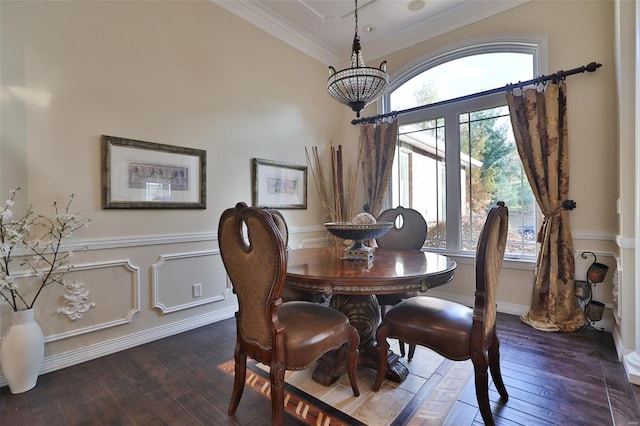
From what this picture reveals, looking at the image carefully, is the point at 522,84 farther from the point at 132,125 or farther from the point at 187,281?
the point at 187,281

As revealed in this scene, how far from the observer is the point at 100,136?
228 centimetres

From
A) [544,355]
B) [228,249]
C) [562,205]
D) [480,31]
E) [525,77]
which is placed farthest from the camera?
[480,31]

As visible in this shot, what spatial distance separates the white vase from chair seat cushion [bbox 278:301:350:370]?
1595 millimetres

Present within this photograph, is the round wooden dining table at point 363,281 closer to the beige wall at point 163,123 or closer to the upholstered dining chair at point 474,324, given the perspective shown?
the upholstered dining chair at point 474,324

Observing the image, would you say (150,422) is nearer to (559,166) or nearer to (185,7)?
(185,7)

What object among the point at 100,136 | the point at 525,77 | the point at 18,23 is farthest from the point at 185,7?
the point at 525,77

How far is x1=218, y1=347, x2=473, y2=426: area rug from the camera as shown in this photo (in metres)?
1.54

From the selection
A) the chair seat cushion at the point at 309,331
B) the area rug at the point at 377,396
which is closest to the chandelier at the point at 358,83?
the chair seat cushion at the point at 309,331

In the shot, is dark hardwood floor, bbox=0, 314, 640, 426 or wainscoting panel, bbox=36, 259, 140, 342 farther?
wainscoting panel, bbox=36, 259, 140, 342

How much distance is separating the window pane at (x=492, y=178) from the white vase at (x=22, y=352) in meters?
3.88

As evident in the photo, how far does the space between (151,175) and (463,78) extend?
3.55 m

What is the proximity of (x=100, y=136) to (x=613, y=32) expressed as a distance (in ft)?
14.3

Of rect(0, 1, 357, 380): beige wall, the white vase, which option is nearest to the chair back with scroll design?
rect(0, 1, 357, 380): beige wall

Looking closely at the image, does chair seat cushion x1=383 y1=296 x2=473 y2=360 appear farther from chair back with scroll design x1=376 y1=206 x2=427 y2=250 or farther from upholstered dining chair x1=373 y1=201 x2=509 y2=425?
chair back with scroll design x1=376 y1=206 x2=427 y2=250
